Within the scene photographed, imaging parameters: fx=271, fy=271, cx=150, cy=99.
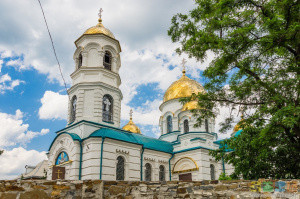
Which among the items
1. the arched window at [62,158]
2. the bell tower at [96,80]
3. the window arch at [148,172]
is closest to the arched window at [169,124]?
the window arch at [148,172]

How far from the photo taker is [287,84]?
7.94 metres

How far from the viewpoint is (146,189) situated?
5.69 meters

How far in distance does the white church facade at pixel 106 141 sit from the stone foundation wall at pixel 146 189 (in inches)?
Result: 400

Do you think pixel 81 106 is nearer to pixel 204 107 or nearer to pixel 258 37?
pixel 204 107

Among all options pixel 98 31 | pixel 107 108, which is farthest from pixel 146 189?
pixel 98 31

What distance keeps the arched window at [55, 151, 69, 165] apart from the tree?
31.7 feet

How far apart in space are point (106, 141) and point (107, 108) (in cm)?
300

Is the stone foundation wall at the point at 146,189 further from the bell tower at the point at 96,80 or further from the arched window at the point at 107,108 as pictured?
the arched window at the point at 107,108

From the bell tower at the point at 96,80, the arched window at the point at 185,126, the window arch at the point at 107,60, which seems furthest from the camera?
the arched window at the point at 185,126

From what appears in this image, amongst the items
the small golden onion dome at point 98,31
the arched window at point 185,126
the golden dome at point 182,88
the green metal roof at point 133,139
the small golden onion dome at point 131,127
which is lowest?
the green metal roof at point 133,139

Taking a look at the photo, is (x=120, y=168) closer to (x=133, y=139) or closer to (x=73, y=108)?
(x=133, y=139)

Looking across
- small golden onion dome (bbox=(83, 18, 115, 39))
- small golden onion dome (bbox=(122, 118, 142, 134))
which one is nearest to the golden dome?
small golden onion dome (bbox=(122, 118, 142, 134))

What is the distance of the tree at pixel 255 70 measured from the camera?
8234 mm

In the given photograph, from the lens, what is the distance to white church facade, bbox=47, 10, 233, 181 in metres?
15.9
